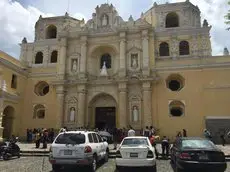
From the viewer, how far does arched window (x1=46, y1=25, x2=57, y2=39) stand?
30.2 metres

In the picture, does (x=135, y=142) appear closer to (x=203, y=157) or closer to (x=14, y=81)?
(x=203, y=157)

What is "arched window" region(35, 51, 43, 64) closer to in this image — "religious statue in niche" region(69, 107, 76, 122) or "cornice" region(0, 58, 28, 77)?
"cornice" region(0, 58, 28, 77)

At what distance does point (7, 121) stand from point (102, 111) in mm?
9741

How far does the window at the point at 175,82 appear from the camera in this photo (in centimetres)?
2430

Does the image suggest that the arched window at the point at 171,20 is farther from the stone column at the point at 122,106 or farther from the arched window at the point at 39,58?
the arched window at the point at 39,58

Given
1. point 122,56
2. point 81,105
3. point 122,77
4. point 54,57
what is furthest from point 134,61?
point 54,57

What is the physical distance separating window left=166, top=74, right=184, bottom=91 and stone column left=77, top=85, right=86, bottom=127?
28.1 feet

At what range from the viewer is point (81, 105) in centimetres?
2445

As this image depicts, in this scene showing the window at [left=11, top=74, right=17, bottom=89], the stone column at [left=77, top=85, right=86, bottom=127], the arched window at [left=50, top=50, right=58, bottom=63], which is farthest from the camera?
the arched window at [left=50, top=50, right=58, bottom=63]

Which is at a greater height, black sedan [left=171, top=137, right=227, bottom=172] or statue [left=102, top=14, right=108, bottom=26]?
statue [left=102, top=14, right=108, bottom=26]

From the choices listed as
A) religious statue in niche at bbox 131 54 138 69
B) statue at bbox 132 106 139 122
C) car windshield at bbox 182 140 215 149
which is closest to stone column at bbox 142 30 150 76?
religious statue in niche at bbox 131 54 138 69

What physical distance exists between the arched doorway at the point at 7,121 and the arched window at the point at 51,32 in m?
10.4

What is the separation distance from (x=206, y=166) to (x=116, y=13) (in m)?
22.5

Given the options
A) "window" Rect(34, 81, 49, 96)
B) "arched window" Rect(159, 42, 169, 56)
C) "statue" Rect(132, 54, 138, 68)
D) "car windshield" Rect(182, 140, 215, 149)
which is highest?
"arched window" Rect(159, 42, 169, 56)
